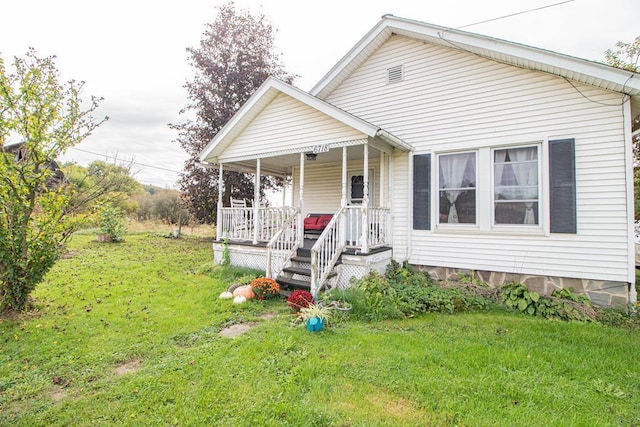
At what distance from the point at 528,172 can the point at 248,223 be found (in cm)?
700

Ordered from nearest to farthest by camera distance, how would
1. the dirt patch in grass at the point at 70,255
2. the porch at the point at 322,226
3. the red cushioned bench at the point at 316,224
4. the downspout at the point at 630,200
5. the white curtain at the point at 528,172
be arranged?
the downspout at the point at 630,200 < the white curtain at the point at 528,172 < the porch at the point at 322,226 < the red cushioned bench at the point at 316,224 < the dirt patch in grass at the point at 70,255

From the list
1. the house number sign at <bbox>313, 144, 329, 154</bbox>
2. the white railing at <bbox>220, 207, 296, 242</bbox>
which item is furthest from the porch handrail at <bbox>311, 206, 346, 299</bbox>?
the white railing at <bbox>220, 207, 296, 242</bbox>

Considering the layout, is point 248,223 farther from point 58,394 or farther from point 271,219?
point 58,394

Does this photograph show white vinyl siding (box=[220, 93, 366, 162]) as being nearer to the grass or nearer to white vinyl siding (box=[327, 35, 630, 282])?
white vinyl siding (box=[327, 35, 630, 282])

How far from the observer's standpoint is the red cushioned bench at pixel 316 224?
8.46 m

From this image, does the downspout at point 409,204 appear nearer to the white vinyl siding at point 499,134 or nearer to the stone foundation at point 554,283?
the white vinyl siding at point 499,134

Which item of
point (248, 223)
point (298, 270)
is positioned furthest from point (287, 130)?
point (298, 270)

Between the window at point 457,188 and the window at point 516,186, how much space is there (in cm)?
44

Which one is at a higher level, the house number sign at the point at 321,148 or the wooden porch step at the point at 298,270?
the house number sign at the point at 321,148

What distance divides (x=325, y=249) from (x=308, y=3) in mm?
8397

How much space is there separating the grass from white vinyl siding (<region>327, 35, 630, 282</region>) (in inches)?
58.5

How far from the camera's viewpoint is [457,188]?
6.68 meters

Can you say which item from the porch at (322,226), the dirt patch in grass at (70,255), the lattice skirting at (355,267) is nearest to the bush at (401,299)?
the lattice skirting at (355,267)

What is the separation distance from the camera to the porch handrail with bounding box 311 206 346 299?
5.80 metres
